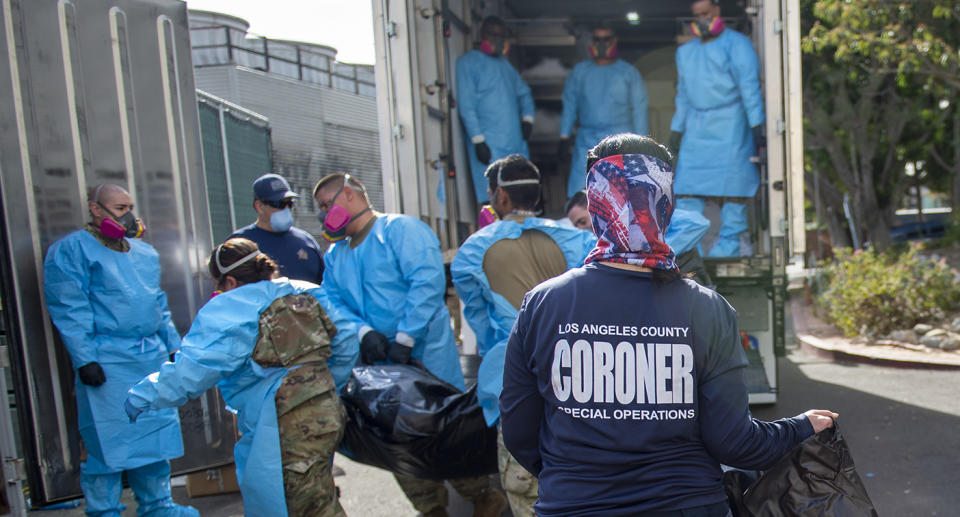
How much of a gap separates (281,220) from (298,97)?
10.9m

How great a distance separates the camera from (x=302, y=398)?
9.32 ft

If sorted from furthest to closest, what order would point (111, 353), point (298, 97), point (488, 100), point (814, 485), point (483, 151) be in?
point (298, 97) < point (488, 100) < point (483, 151) < point (111, 353) < point (814, 485)

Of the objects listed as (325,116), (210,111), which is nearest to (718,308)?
(210,111)

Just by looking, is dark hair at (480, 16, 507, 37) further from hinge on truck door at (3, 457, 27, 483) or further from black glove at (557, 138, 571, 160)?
hinge on truck door at (3, 457, 27, 483)

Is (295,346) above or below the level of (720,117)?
below

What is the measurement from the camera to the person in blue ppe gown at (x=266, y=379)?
2.72m

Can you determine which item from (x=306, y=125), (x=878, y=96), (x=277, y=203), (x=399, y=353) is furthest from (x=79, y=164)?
(x=878, y=96)

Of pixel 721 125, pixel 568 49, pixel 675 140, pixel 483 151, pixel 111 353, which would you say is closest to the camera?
pixel 111 353

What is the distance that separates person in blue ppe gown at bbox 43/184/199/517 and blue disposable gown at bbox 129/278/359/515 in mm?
951

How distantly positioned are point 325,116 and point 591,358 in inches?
558

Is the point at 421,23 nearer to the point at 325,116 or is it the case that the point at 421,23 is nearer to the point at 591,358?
the point at 591,358

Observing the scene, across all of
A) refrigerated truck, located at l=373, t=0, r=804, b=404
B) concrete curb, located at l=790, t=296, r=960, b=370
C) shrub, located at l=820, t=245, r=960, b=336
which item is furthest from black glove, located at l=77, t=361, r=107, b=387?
shrub, located at l=820, t=245, r=960, b=336

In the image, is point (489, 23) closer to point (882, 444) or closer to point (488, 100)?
point (488, 100)

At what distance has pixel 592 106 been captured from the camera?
6.30m
